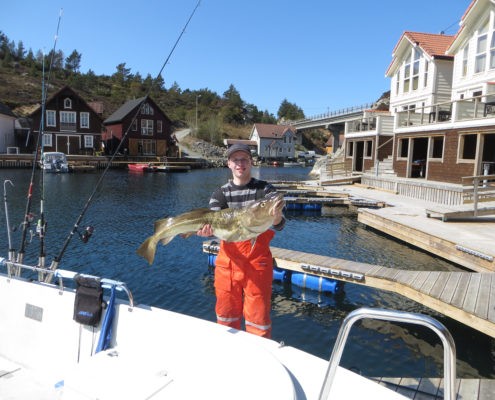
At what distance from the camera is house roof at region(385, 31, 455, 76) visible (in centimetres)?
2570

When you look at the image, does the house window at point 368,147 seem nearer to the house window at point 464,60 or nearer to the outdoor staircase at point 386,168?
the outdoor staircase at point 386,168

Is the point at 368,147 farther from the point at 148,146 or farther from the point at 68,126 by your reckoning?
the point at 68,126

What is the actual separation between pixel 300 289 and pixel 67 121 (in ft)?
186

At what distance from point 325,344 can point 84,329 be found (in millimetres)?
4565

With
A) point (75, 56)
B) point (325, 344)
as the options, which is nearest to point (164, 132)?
point (325, 344)

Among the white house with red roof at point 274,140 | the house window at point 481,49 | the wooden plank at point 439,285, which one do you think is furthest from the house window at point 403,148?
the white house with red roof at point 274,140

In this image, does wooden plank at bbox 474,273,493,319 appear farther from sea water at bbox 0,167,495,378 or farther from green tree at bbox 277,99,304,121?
green tree at bbox 277,99,304,121

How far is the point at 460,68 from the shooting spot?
76.7 ft

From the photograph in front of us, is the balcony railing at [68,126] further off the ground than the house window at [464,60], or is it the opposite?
the house window at [464,60]

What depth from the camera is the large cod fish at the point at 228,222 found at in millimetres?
3463

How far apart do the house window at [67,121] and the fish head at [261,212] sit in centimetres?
6041

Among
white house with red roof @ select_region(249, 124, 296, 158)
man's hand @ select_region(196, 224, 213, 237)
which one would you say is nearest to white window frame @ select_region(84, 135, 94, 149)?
white house with red roof @ select_region(249, 124, 296, 158)

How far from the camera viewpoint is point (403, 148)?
85.7 ft

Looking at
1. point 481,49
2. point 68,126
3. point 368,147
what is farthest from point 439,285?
point 68,126
